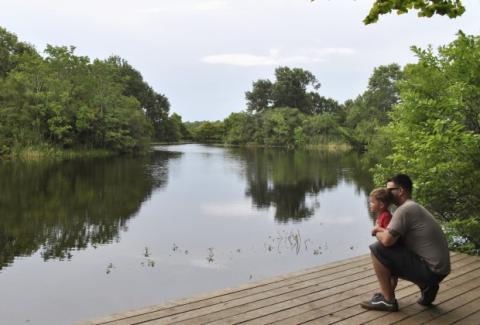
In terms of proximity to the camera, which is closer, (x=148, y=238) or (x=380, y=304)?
(x=380, y=304)

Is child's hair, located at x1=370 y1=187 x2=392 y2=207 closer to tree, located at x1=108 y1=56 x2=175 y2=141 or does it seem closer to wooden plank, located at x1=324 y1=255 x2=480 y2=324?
wooden plank, located at x1=324 y1=255 x2=480 y2=324

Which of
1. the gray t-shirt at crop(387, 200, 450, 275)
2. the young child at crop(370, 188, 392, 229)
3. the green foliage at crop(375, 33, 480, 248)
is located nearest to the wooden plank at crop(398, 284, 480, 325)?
the gray t-shirt at crop(387, 200, 450, 275)

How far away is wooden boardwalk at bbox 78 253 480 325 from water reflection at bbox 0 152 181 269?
21.4 feet

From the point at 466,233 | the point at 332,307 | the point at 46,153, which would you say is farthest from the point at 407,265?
the point at 46,153

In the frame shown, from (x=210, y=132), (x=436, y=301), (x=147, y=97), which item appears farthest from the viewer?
(x=210, y=132)

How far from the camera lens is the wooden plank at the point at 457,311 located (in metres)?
3.73

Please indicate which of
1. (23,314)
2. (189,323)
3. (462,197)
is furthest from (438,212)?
(23,314)

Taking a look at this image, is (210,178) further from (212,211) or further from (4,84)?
(4,84)

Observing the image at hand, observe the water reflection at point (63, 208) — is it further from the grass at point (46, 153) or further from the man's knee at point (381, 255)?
the grass at point (46, 153)

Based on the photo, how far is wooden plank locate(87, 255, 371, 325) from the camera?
3.79 metres

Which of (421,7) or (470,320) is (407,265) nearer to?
(470,320)

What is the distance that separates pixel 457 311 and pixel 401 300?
1.64ft

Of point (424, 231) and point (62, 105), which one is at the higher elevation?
point (62, 105)

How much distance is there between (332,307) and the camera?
4.06m
